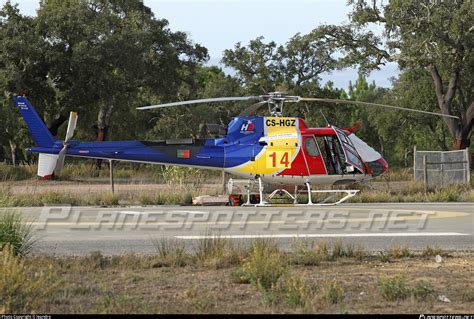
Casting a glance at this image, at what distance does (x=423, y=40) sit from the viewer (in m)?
42.6

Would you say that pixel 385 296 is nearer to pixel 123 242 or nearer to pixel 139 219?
pixel 123 242

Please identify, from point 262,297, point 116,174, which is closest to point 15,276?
point 262,297

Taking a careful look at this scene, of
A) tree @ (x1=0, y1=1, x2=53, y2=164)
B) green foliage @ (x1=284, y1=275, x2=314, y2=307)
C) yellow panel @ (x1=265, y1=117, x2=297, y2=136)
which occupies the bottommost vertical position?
green foliage @ (x1=284, y1=275, x2=314, y2=307)

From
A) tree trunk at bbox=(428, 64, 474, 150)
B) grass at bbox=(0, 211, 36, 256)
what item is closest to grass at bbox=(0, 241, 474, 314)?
grass at bbox=(0, 211, 36, 256)

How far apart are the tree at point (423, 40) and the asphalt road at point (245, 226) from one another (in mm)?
23909

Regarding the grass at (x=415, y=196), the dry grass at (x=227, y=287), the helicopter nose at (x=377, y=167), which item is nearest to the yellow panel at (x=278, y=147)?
the helicopter nose at (x=377, y=167)

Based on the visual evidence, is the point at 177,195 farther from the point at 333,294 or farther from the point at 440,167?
the point at 333,294

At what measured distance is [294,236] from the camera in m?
14.1

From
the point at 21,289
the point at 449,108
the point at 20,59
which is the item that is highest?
A: the point at 20,59

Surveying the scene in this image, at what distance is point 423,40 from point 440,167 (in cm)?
1470

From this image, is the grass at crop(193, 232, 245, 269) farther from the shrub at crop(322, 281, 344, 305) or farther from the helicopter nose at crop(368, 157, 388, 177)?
the helicopter nose at crop(368, 157, 388, 177)

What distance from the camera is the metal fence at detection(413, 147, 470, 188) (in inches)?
1179

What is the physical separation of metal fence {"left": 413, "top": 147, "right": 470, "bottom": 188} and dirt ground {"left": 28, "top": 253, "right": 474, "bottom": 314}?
1874cm

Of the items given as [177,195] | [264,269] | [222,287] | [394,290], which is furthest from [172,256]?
[177,195]
